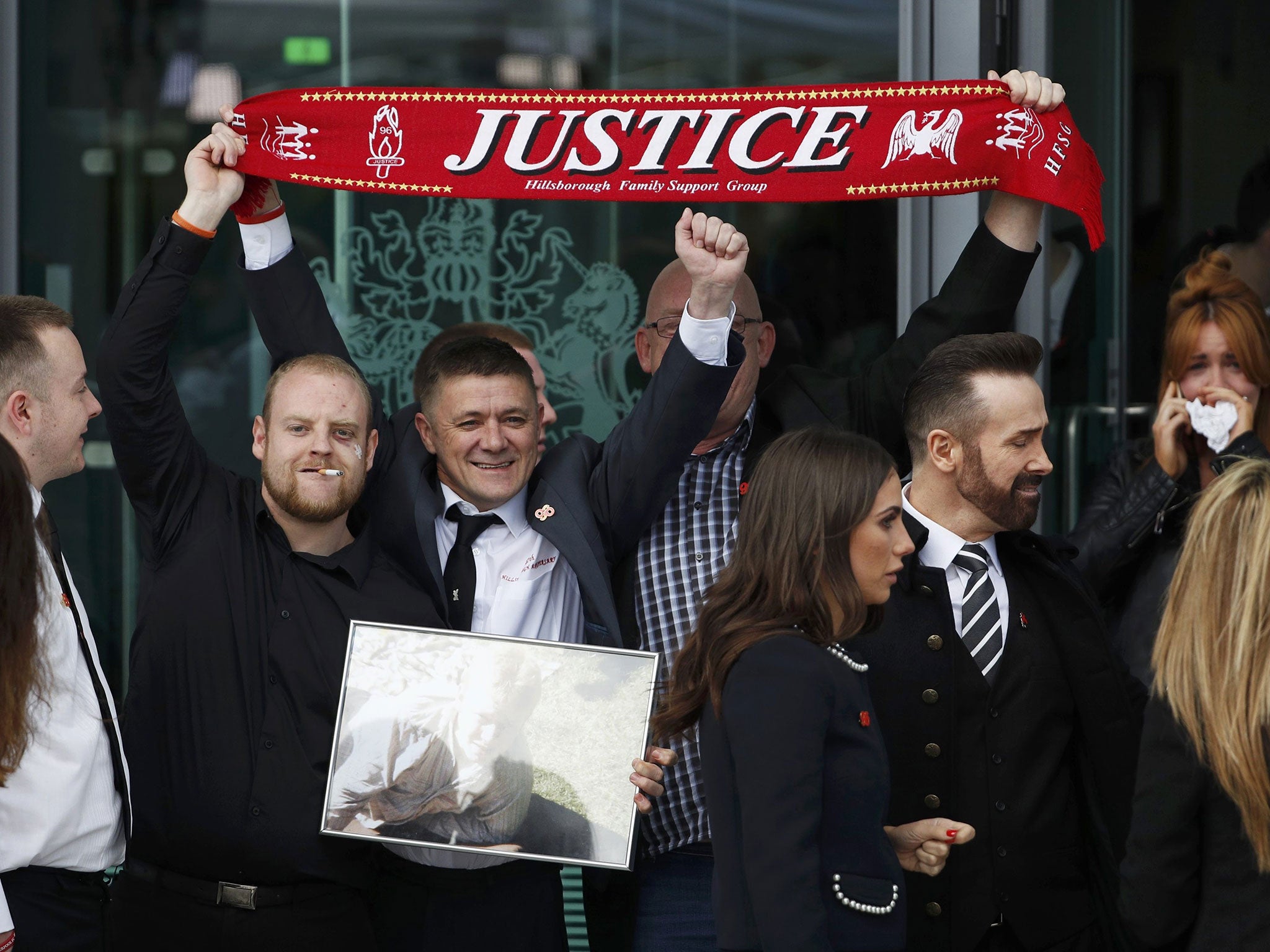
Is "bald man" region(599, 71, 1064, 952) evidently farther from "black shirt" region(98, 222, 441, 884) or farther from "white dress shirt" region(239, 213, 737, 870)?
"black shirt" region(98, 222, 441, 884)

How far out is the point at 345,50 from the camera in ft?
17.3

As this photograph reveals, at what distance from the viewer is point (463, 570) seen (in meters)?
3.56

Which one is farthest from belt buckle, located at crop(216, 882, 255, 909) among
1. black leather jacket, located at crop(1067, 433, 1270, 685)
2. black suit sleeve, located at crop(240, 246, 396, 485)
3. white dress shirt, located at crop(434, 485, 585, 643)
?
black leather jacket, located at crop(1067, 433, 1270, 685)

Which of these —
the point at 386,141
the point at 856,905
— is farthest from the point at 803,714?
the point at 386,141

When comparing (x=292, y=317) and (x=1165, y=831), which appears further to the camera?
(x=292, y=317)

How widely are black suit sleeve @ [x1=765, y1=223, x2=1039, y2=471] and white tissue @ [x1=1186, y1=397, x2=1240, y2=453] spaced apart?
26.3 inches

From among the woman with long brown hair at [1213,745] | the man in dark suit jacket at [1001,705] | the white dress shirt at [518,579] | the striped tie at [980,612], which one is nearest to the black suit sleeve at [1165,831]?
the woman with long brown hair at [1213,745]

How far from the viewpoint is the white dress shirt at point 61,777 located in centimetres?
277

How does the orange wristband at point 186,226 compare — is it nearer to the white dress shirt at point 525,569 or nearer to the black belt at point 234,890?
the white dress shirt at point 525,569

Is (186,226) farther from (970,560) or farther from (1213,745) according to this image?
(1213,745)

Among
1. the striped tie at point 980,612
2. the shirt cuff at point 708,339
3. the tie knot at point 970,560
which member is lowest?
the striped tie at point 980,612

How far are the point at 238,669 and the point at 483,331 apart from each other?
5.57 feet

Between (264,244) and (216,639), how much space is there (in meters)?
1.05

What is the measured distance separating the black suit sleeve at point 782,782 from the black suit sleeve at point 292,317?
1.50 m
